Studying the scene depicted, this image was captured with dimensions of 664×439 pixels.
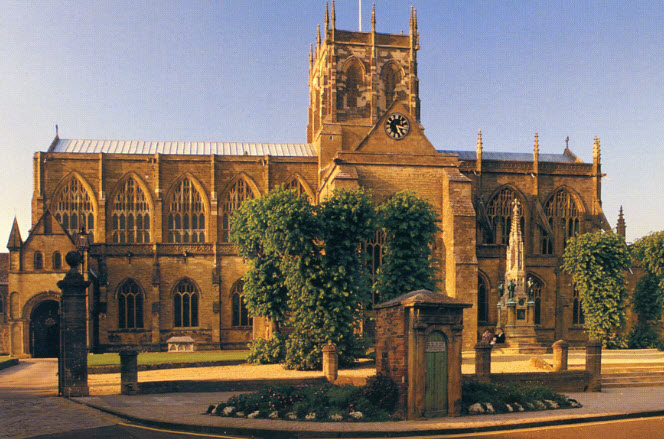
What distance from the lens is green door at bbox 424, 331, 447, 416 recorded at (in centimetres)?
1744

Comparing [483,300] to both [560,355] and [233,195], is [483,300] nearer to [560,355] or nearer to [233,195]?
[233,195]

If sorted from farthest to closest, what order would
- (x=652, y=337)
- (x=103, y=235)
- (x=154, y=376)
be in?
1. (x=103, y=235)
2. (x=652, y=337)
3. (x=154, y=376)

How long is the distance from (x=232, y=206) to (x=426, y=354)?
1440 inches

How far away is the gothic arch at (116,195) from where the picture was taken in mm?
51344

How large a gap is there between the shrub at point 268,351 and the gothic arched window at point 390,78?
26.6 m

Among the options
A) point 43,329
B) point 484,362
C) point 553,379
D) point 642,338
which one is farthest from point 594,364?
point 43,329

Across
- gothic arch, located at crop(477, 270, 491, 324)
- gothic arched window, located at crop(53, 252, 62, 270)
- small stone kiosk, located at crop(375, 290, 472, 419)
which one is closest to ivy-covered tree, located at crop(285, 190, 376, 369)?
small stone kiosk, located at crop(375, 290, 472, 419)

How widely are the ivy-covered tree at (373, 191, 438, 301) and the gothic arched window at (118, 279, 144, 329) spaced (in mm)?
20868

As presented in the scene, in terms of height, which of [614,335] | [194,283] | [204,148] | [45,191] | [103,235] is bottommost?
[614,335]

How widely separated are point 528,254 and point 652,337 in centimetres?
1097

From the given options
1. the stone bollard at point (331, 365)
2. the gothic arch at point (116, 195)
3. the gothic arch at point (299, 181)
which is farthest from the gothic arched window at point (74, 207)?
the stone bollard at point (331, 365)

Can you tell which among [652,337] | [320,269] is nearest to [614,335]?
[652,337]

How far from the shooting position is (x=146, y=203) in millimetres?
52031

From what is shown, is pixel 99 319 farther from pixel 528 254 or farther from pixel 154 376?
pixel 528 254
